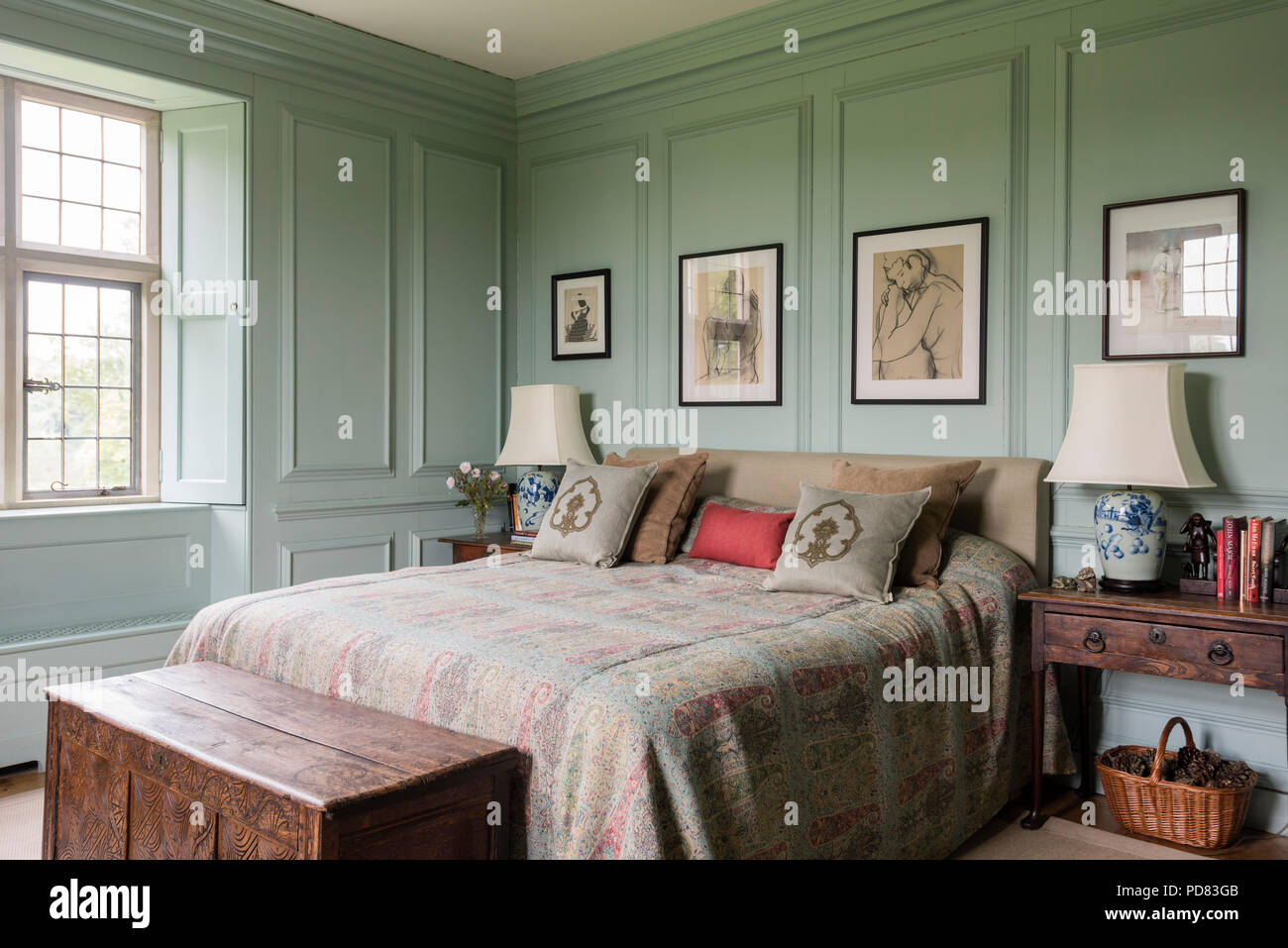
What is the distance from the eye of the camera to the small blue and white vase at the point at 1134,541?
118 inches

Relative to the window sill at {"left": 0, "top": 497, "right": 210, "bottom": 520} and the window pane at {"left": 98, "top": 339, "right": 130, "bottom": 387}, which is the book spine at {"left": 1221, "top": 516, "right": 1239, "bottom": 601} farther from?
the window pane at {"left": 98, "top": 339, "right": 130, "bottom": 387}

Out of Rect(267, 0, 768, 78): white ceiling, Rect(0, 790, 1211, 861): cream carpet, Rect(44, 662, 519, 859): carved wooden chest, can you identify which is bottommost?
Rect(0, 790, 1211, 861): cream carpet

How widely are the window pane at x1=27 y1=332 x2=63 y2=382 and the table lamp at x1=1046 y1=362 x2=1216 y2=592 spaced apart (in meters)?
3.86

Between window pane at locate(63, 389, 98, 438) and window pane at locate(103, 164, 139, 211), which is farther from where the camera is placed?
window pane at locate(103, 164, 139, 211)

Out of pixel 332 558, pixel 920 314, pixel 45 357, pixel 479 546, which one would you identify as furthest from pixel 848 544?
pixel 45 357

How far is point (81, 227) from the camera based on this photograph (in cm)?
418

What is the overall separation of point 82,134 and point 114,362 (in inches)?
37.5

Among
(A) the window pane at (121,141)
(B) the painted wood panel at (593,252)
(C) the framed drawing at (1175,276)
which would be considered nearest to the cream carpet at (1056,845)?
(C) the framed drawing at (1175,276)

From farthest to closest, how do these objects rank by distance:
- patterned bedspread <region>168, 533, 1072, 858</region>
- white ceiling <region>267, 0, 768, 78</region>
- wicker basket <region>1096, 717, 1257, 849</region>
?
white ceiling <region>267, 0, 768, 78</region> → wicker basket <region>1096, 717, 1257, 849</region> → patterned bedspread <region>168, 533, 1072, 858</region>

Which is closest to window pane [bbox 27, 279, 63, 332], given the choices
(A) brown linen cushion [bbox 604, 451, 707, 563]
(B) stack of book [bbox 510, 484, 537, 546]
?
(B) stack of book [bbox 510, 484, 537, 546]

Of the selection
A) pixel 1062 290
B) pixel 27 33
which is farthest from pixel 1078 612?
pixel 27 33

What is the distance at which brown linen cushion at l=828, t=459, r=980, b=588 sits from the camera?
3137mm

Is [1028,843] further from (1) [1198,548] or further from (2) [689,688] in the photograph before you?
(2) [689,688]
